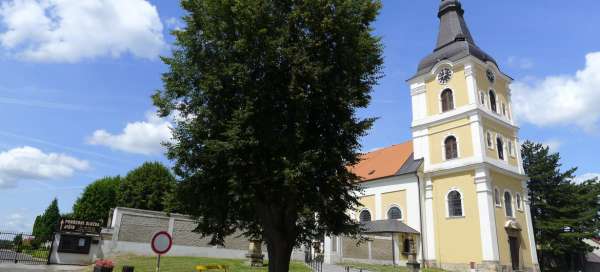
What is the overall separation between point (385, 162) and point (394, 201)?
4.84 metres

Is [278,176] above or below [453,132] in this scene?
below

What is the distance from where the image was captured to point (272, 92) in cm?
1239

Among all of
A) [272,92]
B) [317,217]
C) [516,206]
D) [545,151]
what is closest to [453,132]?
[516,206]

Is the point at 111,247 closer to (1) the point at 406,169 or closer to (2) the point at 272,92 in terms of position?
(2) the point at 272,92

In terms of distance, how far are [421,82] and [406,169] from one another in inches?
292

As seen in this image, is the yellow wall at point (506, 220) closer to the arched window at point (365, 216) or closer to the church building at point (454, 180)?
the church building at point (454, 180)

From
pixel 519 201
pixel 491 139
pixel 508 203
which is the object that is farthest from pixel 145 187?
pixel 519 201

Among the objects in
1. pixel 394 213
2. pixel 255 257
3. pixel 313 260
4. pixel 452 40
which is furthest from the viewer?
pixel 452 40

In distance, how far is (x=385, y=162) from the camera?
125 ft

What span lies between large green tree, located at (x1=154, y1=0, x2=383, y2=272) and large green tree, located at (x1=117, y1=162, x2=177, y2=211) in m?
29.8

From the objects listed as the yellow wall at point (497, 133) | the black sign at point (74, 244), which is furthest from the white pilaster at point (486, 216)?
the black sign at point (74, 244)

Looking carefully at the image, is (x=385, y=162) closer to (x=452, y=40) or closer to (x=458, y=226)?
(x=458, y=226)

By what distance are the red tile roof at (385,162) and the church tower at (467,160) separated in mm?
2373

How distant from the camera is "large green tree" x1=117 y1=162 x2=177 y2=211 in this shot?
41625 millimetres
